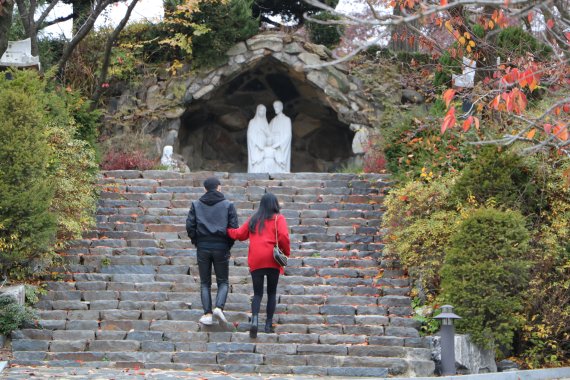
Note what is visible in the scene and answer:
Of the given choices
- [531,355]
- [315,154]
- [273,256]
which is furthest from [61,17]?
[531,355]

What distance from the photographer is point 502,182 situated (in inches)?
469

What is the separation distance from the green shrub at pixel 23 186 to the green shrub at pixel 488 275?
477cm

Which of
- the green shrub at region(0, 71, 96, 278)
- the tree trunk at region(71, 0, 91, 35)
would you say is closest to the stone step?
the green shrub at region(0, 71, 96, 278)

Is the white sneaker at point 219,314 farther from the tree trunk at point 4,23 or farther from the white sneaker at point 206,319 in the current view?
the tree trunk at point 4,23

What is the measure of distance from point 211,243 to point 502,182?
151 inches

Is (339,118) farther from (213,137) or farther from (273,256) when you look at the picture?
(273,256)

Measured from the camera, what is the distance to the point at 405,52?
2059 centimetres

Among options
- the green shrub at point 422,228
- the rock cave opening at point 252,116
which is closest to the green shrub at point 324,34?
the rock cave opening at point 252,116

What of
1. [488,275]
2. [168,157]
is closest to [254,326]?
[488,275]

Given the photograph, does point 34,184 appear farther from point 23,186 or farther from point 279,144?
point 279,144

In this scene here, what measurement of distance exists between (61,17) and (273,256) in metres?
13.4

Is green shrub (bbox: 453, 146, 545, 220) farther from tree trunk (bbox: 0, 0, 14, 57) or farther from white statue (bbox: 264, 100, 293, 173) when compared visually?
white statue (bbox: 264, 100, 293, 173)

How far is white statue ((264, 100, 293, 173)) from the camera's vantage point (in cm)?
1952

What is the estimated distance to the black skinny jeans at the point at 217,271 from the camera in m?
10.5
